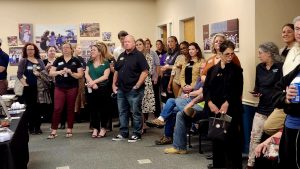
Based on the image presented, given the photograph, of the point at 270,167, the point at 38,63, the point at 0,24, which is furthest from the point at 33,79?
the point at 270,167

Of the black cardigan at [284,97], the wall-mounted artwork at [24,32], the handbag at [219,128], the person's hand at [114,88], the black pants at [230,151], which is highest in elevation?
the wall-mounted artwork at [24,32]

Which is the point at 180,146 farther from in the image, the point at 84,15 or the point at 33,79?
the point at 84,15

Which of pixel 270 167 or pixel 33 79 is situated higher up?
pixel 33 79

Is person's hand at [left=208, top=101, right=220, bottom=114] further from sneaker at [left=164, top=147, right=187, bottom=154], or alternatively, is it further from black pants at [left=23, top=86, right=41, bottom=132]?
black pants at [left=23, top=86, right=41, bottom=132]

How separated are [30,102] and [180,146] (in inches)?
107

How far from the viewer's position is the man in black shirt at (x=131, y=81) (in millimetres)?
5270

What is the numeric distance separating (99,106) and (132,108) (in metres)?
0.59

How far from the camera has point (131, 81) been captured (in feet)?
17.3

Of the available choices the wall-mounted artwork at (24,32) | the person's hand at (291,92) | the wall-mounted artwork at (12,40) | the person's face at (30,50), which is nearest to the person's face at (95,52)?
the person's face at (30,50)

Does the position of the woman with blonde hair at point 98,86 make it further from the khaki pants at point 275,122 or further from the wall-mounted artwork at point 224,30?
the khaki pants at point 275,122

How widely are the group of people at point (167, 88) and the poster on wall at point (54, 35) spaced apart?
1794 millimetres

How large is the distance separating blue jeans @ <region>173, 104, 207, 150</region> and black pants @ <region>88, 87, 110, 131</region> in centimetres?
147

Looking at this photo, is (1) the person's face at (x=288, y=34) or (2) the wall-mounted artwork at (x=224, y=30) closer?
(1) the person's face at (x=288, y=34)

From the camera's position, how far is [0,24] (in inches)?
335
